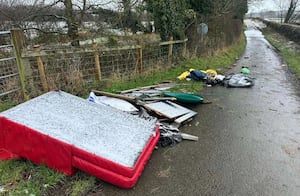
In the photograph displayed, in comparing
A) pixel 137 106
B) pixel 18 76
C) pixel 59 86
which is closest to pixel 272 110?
pixel 137 106

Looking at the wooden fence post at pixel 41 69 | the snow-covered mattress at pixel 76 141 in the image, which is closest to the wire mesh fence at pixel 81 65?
the wooden fence post at pixel 41 69

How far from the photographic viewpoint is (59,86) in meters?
5.99

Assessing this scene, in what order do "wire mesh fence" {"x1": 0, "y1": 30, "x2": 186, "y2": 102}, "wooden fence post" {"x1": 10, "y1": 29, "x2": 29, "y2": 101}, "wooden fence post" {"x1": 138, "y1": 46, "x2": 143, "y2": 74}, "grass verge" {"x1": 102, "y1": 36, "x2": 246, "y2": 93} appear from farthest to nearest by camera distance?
1. "wooden fence post" {"x1": 138, "y1": 46, "x2": 143, "y2": 74}
2. "grass verge" {"x1": 102, "y1": 36, "x2": 246, "y2": 93}
3. "wire mesh fence" {"x1": 0, "y1": 30, "x2": 186, "y2": 102}
4. "wooden fence post" {"x1": 10, "y1": 29, "x2": 29, "y2": 101}

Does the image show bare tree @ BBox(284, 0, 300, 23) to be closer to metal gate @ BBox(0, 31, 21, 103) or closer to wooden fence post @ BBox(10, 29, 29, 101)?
wooden fence post @ BBox(10, 29, 29, 101)

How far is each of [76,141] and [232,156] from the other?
2.41 metres

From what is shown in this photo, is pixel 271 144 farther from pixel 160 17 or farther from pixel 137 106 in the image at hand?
pixel 160 17

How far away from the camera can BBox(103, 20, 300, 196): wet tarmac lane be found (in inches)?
119

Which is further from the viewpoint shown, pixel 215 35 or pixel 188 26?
pixel 215 35

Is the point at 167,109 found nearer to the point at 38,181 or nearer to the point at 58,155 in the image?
the point at 58,155

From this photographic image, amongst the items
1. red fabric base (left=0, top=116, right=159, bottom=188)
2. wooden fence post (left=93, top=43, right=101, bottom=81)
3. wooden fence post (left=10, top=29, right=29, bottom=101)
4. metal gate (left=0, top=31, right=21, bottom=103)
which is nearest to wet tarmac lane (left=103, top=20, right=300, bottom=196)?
red fabric base (left=0, top=116, right=159, bottom=188)

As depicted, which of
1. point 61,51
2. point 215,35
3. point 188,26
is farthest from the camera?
point 215,35

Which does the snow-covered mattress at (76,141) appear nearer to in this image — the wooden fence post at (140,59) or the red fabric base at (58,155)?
the red fabric base at (58,155)

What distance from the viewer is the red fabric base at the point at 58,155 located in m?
2.84

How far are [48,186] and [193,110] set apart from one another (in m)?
3.73
